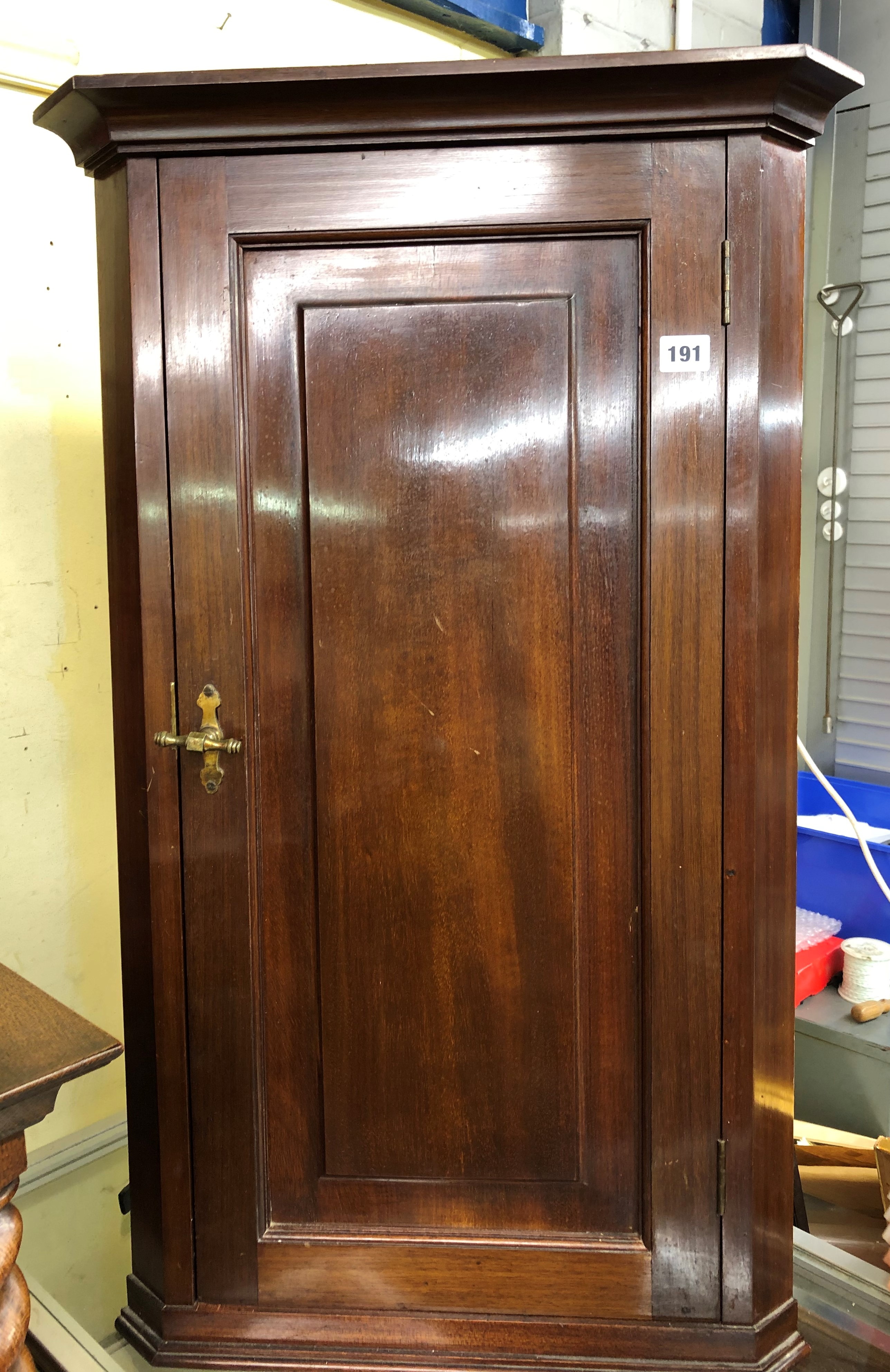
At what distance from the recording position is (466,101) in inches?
49.2

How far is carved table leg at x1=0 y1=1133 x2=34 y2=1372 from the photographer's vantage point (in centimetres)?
100

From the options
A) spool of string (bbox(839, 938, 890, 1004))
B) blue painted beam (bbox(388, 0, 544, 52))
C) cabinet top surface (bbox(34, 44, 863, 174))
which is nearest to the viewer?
cabinet top surface (bbox(34, 44, 863, 174))

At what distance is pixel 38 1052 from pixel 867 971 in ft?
6.67

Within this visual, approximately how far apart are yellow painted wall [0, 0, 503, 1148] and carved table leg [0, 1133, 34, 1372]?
37.8 inches

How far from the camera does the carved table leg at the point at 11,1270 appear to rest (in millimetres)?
1004

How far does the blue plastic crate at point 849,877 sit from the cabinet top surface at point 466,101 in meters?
1.75

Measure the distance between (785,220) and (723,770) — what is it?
0.67m

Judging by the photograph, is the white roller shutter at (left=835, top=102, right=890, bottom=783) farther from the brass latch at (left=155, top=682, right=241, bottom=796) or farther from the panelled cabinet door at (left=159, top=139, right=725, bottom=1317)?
the brass latch at (left=155, top=682, right=241, bottom=796)

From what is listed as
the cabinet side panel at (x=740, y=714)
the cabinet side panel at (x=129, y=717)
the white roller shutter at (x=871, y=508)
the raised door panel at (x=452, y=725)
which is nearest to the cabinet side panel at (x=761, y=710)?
the cabinet side panel at (x=740, y=714)

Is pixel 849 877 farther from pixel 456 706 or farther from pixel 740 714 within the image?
pixel 456 706

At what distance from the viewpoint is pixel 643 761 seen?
4.50ft

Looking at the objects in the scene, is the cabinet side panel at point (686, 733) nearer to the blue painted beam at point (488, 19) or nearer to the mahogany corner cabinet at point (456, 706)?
the mahogany corner cabinet at point (456, 706)

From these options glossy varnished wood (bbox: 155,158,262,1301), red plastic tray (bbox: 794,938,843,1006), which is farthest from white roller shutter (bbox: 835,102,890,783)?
glossy varnished wood (bbox: 155,158,262,1301)

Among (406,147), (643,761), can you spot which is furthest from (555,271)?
(643,761)
